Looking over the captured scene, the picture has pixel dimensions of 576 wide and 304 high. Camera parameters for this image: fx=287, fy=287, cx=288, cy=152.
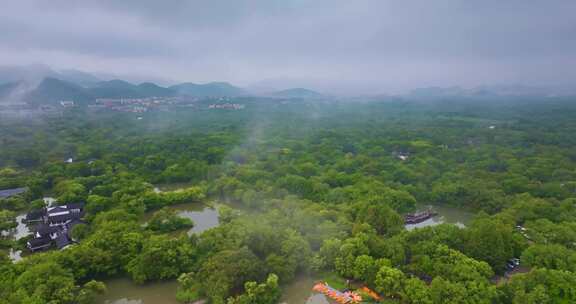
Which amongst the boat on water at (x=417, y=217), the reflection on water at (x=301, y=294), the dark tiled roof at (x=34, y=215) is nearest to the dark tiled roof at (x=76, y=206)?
the dark tiled roof at (x=34, y=215)

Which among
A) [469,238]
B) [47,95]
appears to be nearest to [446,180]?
[469,238]

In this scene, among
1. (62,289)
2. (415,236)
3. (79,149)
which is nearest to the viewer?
(62,289)

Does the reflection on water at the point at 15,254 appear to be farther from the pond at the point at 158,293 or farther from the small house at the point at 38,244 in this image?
the pond at the point at 158,293

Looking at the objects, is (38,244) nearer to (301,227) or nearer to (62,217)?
(62,217)

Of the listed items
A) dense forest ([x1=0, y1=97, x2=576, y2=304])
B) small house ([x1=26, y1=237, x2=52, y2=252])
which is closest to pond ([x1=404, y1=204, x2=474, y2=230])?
dense forest ([x1=0, y1=97, x2=576, y2=304])

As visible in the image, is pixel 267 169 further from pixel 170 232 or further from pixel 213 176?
pixel 170 232

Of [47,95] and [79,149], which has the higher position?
[47,95]
